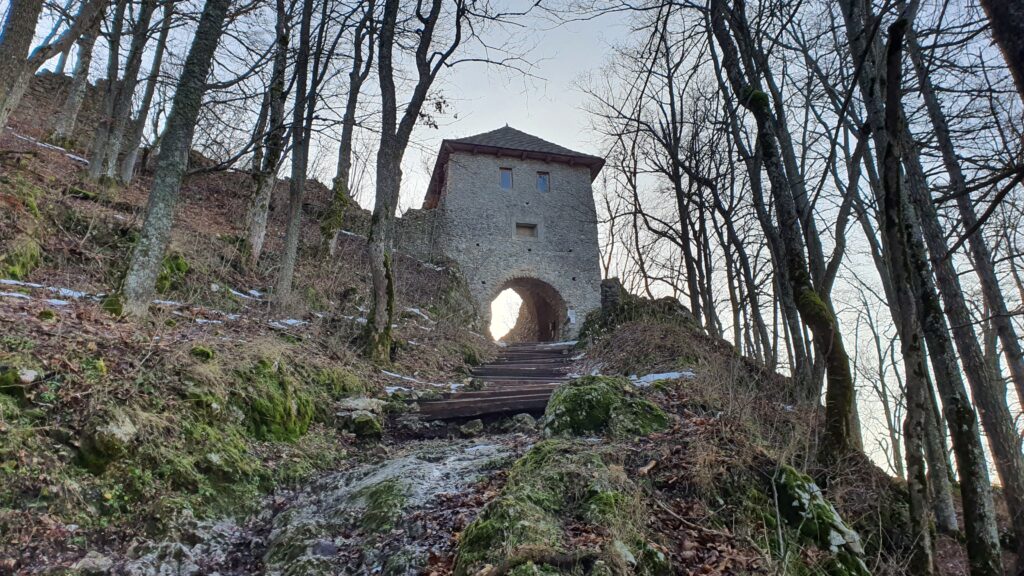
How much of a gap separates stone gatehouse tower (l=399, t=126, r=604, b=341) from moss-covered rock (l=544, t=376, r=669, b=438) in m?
13.4

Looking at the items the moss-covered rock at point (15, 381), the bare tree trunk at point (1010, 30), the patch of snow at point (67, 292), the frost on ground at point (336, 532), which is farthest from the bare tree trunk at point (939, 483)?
the patch of snow at point (67, 292)

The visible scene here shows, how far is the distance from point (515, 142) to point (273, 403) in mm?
18253

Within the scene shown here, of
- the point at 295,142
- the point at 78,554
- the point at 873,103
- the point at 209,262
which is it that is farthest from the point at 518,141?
the point at 78,554

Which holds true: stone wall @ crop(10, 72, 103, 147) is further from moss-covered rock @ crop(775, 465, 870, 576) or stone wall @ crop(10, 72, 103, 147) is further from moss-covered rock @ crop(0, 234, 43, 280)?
moss-covered rock @ crop(775, 465, 870, 576)

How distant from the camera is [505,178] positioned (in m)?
20.1

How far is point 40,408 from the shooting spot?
267 cm

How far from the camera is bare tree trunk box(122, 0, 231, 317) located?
4.38 meters

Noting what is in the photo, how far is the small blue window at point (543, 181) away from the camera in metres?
20.2

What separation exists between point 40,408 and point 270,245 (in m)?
9.58

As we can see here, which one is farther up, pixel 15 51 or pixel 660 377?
pixel 15 51

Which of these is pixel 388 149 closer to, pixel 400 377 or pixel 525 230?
pixel 400 377

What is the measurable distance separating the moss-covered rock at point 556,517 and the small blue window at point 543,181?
1765 cm

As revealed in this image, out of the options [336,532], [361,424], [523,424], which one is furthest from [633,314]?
[336,532]

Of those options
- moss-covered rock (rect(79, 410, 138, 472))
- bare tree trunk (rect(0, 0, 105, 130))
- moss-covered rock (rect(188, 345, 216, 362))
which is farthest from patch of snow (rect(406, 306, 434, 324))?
moss-covered rock (rect(79, 410, 138, 472))
